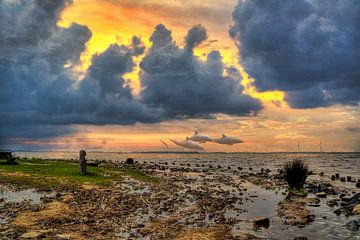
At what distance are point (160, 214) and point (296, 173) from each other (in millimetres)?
19114

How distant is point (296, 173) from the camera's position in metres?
36.9

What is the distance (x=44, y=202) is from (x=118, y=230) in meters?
8.96

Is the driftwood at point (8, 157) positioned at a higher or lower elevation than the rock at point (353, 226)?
higher

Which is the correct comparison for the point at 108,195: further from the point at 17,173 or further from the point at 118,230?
the point at 17,173

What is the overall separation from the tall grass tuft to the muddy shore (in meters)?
3.25

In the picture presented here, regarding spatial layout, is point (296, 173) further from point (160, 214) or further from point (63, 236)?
point (63, 236)

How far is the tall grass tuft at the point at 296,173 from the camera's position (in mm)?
36562

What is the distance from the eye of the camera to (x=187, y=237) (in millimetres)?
17516

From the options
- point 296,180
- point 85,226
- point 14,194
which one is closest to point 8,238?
point 85,226

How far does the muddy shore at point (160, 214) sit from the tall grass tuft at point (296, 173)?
3.25 m

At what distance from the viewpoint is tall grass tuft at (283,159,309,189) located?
3656 cm

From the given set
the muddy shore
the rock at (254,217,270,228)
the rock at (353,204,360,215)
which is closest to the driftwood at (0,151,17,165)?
the muddy shore

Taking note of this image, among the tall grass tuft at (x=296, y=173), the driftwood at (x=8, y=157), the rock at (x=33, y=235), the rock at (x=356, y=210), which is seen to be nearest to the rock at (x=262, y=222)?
the rock at (x=356, y=210)

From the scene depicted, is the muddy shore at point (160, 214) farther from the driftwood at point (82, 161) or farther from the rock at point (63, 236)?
the driftwood at point (82, 161)
